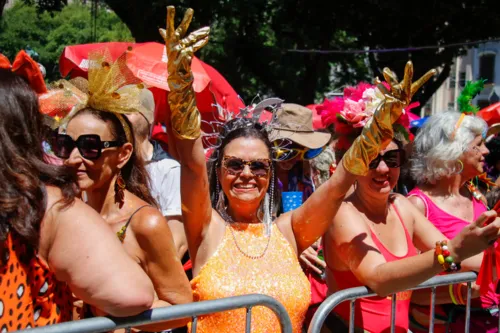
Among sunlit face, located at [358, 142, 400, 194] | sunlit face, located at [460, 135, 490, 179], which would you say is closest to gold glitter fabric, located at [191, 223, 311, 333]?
sunlit face, located at [358, 142, 400, 194]

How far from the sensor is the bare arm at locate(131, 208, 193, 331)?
2377 millimetres

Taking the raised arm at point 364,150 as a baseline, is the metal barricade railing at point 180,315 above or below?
below

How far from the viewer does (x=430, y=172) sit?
4043mm

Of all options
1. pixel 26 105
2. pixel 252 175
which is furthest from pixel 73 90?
pixel 26 105

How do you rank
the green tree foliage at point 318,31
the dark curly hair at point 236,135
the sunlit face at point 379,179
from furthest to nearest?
the green tree foliage at point 318,31
the sunlit face at point 379,179
the dark curly hair at point 236,135

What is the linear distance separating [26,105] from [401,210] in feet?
6.65

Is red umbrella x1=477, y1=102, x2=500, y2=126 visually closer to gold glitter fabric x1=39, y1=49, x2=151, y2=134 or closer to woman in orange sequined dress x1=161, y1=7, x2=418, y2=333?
Answer: woman in orange sequined dress x1=161, y1=7, x2=418, y2=333

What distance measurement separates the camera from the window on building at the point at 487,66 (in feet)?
107

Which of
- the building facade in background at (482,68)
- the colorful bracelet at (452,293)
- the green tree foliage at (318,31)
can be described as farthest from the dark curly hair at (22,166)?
the building facade in background at (482,68)

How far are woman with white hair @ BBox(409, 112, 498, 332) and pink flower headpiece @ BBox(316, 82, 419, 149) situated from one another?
86 cm

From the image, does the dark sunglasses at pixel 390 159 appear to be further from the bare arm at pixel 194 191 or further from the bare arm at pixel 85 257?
the bare arm at pixel 85 257

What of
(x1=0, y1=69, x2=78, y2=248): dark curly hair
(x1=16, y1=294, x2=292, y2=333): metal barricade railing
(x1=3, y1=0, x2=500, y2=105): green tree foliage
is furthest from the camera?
(x1=3, y1=0, x2=500, y2=105): green tree foliage

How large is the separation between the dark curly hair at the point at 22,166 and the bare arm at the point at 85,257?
40 millimetres

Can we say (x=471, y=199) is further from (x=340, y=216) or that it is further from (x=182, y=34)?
(x=182, y=34)
